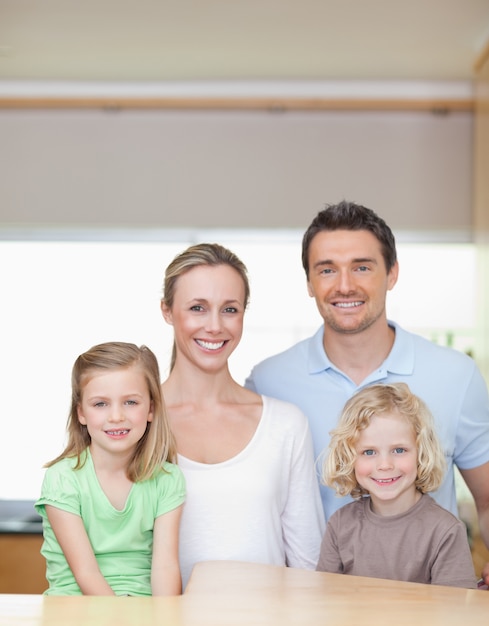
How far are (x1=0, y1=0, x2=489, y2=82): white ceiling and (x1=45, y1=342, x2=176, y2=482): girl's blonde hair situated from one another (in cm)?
231

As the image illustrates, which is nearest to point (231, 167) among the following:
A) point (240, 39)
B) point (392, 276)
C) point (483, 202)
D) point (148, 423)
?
point (240, 39)

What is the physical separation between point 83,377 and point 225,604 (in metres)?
0.82

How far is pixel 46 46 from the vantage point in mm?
4523

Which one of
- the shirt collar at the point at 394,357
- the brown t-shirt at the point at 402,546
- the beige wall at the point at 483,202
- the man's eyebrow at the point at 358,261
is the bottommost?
the brown t-shirt at the point at 402,546

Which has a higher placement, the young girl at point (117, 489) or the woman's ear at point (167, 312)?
the woman's ear at point (167, 312)

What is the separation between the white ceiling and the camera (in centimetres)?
404

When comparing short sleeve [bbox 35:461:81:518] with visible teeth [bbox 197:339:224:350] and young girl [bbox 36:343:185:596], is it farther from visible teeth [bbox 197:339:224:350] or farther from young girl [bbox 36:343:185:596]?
visible teeth [bbox 197:339:224:350]

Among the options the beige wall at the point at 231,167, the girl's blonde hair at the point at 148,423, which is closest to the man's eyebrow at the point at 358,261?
the girl's blonde hair at the point at 148,423

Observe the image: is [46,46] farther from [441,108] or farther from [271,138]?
[441,108]

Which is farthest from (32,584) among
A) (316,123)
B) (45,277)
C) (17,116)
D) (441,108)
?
(441,108)

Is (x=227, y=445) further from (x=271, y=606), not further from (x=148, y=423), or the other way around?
(x=271, y=606)

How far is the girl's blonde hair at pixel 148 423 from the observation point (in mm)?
2104

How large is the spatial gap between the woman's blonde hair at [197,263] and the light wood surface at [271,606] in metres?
0.86

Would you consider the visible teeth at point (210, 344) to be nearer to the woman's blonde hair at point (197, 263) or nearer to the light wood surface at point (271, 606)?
the woman's blonde hair at point (197, 263)
